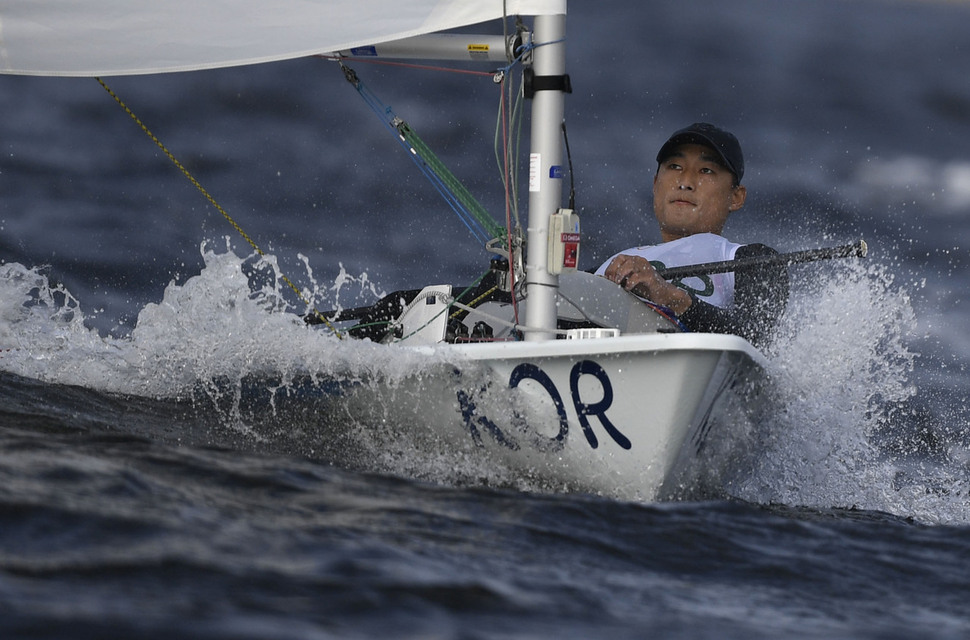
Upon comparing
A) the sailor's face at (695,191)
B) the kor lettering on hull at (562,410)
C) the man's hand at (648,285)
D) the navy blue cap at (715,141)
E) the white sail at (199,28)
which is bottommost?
the kor lettering on hull at (562,410)

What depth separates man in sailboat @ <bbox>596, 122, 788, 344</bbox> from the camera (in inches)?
165

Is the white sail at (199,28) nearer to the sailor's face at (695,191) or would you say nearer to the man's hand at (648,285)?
the man's hand at (648,285)

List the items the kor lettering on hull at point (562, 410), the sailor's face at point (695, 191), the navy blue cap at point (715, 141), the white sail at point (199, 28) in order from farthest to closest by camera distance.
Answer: the sailor's face at point (695, 191) → the navy blue cap at point (715, 141) → the white sail at point (199, 28) → the kor lettering on hull at point (562, 410)

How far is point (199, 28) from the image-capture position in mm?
4684

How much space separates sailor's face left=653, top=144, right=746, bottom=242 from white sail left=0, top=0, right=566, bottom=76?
1305 mm

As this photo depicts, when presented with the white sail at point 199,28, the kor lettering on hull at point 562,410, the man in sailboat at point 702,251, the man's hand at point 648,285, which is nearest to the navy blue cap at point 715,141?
the man in sailboat at point 702,251

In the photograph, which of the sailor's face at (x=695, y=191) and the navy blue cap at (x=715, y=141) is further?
the sailor's face at (x=695, y=191)

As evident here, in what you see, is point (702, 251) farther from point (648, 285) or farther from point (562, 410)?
point (562, 410)

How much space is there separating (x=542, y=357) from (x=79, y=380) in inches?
140

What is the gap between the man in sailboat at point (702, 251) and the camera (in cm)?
418

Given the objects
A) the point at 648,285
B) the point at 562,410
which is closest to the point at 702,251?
the point at 648,285

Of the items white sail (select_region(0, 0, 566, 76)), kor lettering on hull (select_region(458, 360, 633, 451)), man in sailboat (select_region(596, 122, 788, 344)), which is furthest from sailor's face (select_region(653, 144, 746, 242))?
kor lettering on hull (select_region(458, 360, 633, 451))

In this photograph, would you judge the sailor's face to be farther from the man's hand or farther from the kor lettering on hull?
the kor lettering on hull

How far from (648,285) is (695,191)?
3.71 ft
